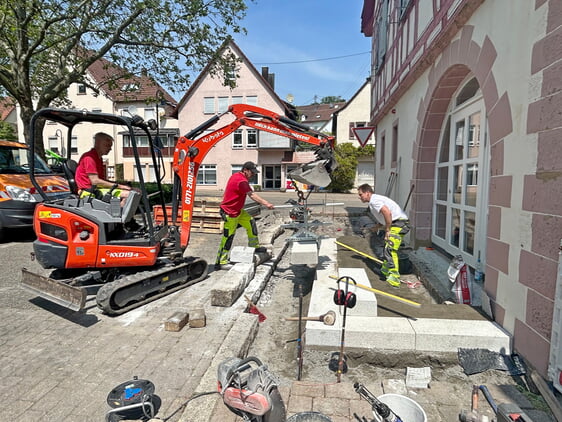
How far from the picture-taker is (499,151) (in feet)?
11.2

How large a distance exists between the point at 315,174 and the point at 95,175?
3200 millimetres

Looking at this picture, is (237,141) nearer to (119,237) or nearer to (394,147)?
(394,147)

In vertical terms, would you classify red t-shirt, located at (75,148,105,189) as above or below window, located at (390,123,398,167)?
below

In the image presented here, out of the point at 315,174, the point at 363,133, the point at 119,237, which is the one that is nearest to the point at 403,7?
the point at 363,133

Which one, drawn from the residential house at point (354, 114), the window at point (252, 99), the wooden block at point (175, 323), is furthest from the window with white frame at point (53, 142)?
the wooden block at point (175, 323)

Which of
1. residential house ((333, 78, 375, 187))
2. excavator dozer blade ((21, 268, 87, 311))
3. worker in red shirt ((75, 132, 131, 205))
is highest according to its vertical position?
residential house ((333, 78, 375, 187))

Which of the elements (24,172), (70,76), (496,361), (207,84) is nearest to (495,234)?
(496,361)

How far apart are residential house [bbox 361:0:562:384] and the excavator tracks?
13.5 ft

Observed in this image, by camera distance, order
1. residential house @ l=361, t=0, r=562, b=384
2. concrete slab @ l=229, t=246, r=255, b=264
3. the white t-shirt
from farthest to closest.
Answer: concrete slab @ l=229, t=246, r=255, b=264
the white t-shirt
residential house @ l=361, t=0, r=562, b=384

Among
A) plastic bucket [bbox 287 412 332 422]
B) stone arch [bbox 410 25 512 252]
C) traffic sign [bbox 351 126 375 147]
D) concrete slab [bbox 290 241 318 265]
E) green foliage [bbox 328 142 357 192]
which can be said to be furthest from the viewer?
green foliage [bbox 328 142 357 192]

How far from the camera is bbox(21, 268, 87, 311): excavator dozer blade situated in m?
3.87

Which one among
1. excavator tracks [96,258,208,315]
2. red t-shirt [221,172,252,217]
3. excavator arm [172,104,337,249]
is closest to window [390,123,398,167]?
excavator arm [172,104,337,249]

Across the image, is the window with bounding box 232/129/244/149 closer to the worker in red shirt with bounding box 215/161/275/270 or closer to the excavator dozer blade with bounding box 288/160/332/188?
the worker in red shirt with bounding box 215/161/275/270

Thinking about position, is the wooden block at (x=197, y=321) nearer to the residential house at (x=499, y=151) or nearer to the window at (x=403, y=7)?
the residential house at (x=499, y=151)
